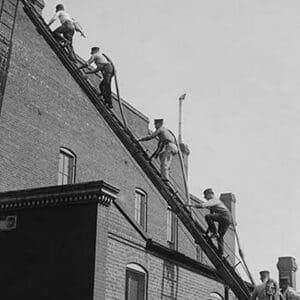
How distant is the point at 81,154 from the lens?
2386 cm

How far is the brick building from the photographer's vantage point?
15.1 meters

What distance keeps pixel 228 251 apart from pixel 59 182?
18.2 m

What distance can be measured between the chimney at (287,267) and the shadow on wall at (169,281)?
2254cm

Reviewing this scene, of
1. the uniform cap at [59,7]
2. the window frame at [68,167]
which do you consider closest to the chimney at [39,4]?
the uniform cap at [59,7]

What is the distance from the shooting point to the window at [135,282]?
53.9 ft

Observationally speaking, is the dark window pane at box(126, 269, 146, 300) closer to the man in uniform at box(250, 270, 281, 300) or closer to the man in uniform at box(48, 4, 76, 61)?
the man in uniform at box(250, 270, 281, 300)

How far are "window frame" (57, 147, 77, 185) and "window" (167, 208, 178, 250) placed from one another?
29.6 ft

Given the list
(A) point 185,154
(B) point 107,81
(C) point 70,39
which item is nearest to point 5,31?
(C) point 70,39

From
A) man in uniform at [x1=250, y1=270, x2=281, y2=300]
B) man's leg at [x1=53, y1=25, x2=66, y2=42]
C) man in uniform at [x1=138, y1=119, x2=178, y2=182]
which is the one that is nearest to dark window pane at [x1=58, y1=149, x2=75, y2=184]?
man in uniform at [x1=138, y1=119, x2=178, y2=182]

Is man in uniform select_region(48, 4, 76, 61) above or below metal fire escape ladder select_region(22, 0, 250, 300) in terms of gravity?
above

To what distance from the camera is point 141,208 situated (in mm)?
29078

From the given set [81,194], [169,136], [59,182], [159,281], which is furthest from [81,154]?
[81,194]

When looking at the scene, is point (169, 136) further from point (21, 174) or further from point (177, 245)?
point (177, 245)

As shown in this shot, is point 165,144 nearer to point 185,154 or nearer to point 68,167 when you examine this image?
point 68,167
